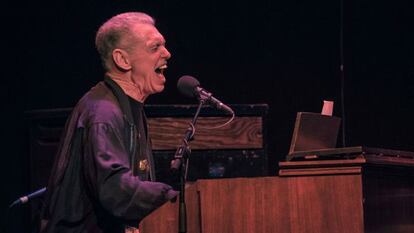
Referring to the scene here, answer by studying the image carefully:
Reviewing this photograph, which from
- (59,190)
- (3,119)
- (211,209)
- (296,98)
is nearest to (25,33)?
(3,119)

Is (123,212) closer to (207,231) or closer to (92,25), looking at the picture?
(207,231)

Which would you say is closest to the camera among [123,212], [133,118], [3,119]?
[123,212]

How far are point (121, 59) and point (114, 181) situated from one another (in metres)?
0.58

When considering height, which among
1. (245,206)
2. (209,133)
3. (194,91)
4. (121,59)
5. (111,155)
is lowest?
(245,206)

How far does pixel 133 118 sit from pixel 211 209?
1.93 ft

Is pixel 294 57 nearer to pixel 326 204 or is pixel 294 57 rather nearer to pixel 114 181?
pixel 326 204

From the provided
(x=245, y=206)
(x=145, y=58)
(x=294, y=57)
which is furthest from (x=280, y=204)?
(x=294, y=57)

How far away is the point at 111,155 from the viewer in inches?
87.1

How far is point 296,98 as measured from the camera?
200 inches

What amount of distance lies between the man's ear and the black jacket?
0.22 meters

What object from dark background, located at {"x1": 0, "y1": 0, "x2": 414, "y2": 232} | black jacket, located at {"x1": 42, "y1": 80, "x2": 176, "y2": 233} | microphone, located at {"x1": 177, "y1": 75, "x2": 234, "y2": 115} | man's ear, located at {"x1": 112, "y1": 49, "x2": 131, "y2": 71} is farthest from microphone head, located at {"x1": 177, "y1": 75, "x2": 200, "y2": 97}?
dark background, located at {"x1": 0, "y1": 0, "x2": 414, "y2": 232}

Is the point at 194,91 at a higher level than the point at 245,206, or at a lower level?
higher

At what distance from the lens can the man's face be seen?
2.61 m

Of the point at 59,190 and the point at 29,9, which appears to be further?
the point at 29,9
